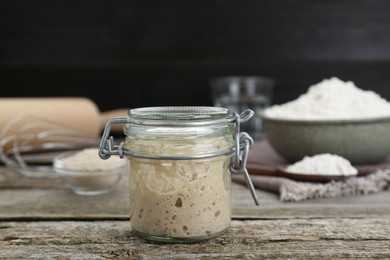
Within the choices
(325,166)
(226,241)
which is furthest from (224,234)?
(325,166)

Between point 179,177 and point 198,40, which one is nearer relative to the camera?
point 179,177

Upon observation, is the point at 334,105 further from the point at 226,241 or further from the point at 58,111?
the point at 58,111

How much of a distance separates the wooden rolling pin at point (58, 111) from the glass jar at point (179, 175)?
29.5 inches

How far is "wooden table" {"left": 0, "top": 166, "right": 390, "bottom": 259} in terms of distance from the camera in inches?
22.3

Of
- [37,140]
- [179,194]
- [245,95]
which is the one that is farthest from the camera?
[245,95]

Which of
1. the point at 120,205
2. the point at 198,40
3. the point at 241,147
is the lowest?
the point at 120,205

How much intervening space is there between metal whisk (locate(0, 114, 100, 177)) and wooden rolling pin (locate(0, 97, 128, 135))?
0.02 m

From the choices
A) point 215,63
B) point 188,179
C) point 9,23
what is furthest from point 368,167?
point 9,23

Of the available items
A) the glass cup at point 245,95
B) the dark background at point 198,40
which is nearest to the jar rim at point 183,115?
the glass cup at point 245,95

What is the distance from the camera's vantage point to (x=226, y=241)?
1.97ft

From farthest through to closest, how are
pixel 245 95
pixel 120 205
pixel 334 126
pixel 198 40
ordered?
pixel 198 40, pixel 245 95, pixel 334 126, pixel 120 205

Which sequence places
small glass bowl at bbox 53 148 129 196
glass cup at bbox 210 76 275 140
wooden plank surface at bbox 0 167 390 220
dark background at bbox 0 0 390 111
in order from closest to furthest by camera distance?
wooden plank surface at bbox 0 167 390 220 → small glass bowl at bbox 53 148 129 196 → glass cup at bbox 210 76 275 140 → dark background at bbox 0 0 390 111

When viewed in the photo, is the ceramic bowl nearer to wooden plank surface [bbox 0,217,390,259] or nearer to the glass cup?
wooden plank surface [bbox 0,217,390,259]

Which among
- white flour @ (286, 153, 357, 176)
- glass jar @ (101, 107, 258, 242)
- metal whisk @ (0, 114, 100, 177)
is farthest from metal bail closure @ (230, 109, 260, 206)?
metal whisk @ (0, 114, 100, 177)
